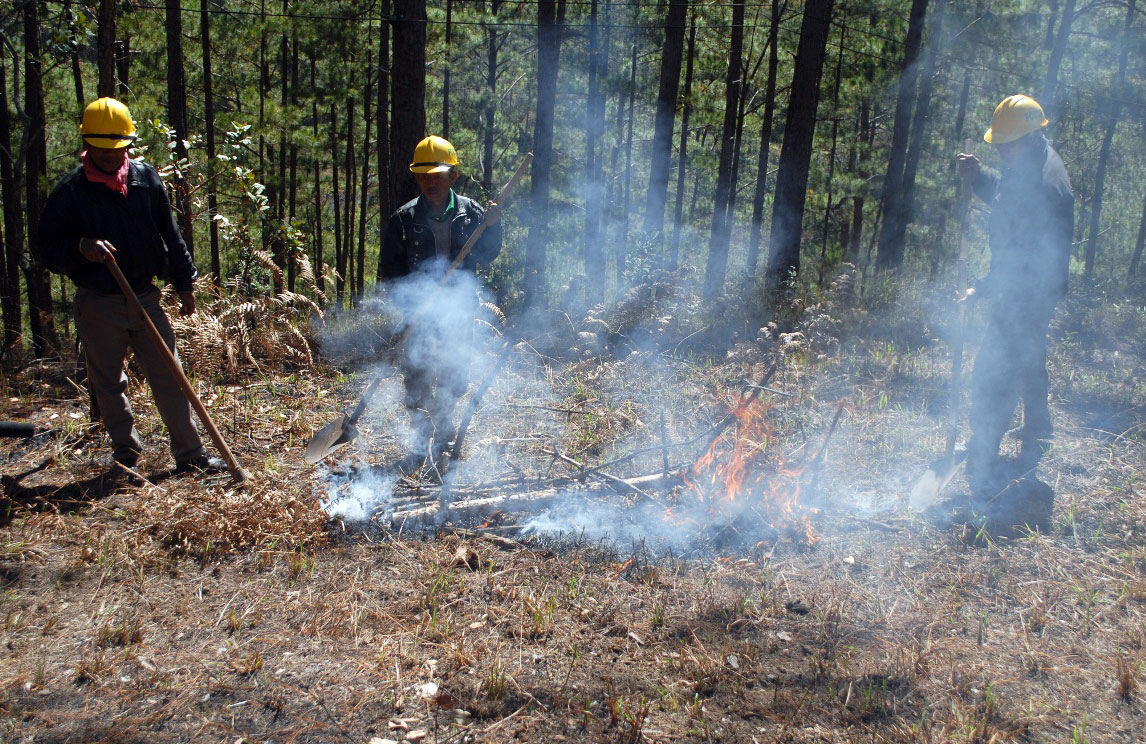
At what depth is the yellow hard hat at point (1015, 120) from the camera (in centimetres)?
430

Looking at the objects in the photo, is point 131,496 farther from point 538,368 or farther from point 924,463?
point 924,463

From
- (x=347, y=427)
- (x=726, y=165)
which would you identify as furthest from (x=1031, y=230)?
(x=726, y=165)

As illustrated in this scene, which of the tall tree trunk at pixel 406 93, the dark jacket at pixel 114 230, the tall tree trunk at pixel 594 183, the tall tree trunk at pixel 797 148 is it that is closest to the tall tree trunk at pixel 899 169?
the tall tree trunk at pixel 797 148

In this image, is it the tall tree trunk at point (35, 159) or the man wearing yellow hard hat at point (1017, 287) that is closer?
the man wearing yellow hard hat at point (1017, 287)

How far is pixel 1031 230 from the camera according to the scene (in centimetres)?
446

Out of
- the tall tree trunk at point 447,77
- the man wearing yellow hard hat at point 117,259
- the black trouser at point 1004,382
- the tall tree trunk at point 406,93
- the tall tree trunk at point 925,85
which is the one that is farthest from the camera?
the tall tree trunk at point 447,77

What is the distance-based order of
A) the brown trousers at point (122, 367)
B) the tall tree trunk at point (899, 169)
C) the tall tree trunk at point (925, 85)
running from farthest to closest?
the tall tree trunk at point (925, 85) → the tall tree trunk at point (899, 169) → the brown trousers at point (122, 367)

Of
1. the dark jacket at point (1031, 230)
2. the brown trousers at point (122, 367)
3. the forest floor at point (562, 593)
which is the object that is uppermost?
the dark jacket at point (1031, 230)

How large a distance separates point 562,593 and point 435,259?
8.05ft

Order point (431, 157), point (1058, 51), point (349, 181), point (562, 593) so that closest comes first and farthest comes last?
point (562, 593) < point (431, 157) < point (1058, 51) < point (349, 181)

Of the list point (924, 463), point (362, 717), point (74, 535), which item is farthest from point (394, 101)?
point (362, 717)

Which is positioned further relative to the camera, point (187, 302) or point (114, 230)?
point (187, 302)

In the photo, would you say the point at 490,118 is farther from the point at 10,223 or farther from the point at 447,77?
the point at 10,223

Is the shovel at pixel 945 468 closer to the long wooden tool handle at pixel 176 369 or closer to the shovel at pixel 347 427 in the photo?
the shovel at pixel 347 427
